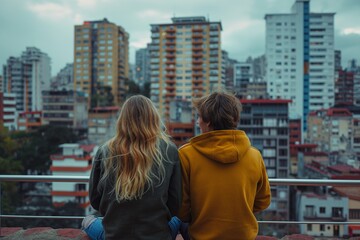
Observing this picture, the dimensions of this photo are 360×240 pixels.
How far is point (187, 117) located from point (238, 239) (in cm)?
3347

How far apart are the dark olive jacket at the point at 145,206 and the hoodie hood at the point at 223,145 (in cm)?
12

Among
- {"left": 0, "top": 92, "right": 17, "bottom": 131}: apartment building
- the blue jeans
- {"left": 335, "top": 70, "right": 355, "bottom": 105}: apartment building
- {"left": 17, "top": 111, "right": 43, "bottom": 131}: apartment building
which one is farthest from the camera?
{"left": 335, "top": 70, "right": 355, "bottom": 105}: apartment building

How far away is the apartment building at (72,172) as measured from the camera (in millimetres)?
24828

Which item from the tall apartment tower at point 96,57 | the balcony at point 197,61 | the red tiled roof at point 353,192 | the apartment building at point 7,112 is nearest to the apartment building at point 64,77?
the tall apartment tower at point 96,57

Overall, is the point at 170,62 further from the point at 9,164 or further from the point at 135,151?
the point at 135,151

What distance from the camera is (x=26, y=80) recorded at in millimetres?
60875

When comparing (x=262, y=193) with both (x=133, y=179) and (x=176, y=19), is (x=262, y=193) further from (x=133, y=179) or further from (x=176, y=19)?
(x=176, y=19)

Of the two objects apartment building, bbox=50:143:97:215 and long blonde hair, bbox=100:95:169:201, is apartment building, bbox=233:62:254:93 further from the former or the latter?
long blonde hair, bbox=100:95:169:201

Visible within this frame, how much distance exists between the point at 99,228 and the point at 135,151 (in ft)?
1.90

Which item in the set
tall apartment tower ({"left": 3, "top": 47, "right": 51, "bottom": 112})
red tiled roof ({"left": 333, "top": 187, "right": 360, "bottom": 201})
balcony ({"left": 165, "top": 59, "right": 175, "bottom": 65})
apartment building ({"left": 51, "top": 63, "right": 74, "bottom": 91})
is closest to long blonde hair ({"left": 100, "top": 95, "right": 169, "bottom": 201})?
red tiled roof ({"left": 333, "top": 187, "right": 360, "bottom": 201})

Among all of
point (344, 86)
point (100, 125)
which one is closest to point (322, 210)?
point (100, 125)

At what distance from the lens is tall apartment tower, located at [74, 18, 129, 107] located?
65.8 metres

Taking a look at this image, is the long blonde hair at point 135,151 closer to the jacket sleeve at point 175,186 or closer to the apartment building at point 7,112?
the jacket sleeve at point 175,186

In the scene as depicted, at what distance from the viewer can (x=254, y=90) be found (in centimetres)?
5762
